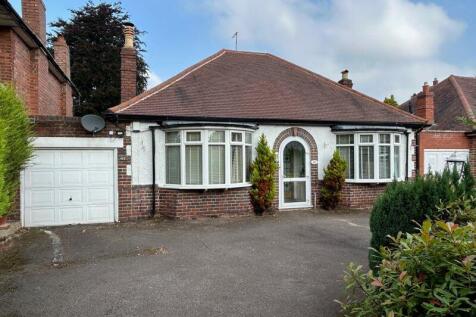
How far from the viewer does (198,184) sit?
10.4 meters

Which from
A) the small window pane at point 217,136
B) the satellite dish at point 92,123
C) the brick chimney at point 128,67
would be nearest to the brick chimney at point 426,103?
the small window pane at point 217,136

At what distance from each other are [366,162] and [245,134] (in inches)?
170

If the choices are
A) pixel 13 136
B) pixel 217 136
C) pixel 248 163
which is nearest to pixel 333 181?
pixel 248 163

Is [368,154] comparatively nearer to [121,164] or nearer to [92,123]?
[121,164]

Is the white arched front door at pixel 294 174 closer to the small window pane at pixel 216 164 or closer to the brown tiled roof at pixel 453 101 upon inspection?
the small window pane at pixel 216 164

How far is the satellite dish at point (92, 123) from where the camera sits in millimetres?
9812

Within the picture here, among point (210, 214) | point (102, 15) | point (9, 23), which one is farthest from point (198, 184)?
point (102, 15)

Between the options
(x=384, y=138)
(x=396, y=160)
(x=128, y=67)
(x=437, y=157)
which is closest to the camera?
(x=128, y=67)

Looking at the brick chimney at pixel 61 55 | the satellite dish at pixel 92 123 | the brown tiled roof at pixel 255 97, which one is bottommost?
the satellite dish at pixel 92 123

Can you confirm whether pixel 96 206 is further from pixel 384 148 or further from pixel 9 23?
pixel 384 148

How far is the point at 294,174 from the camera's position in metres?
12.3

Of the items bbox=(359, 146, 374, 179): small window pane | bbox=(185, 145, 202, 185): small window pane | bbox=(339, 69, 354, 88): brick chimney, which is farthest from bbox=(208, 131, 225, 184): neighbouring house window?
bbox=(339, 69, 354, 88): brick chimney

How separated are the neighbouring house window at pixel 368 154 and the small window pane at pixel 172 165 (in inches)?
218

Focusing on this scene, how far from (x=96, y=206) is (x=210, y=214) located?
124 inches
